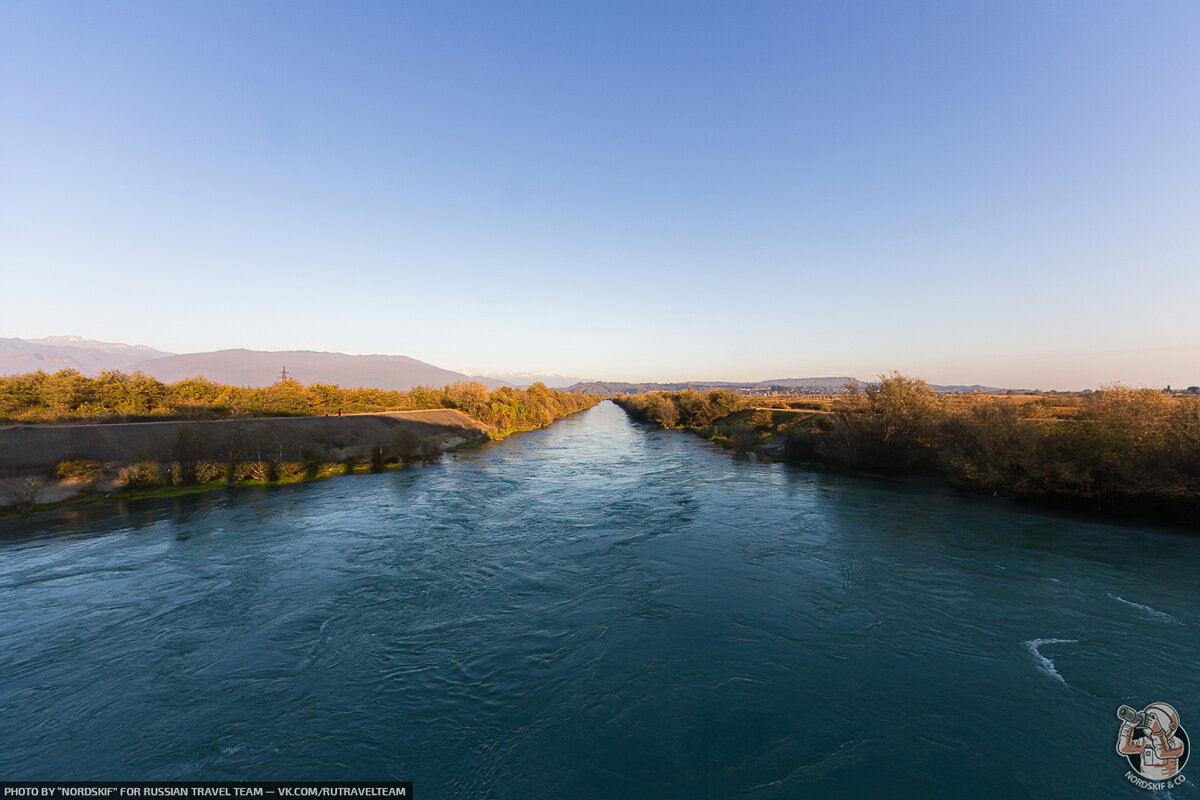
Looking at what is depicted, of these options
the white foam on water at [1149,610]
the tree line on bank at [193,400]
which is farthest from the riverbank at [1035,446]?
the tree line on bank at [193,400]

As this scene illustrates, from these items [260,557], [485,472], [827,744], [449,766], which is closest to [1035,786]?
[827,744]

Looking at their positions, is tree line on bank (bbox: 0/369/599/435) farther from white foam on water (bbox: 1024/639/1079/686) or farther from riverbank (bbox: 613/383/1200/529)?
white foam on water (bbox: 1024/639/1079/686)

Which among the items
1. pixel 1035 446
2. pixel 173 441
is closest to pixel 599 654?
pixel 1035 446

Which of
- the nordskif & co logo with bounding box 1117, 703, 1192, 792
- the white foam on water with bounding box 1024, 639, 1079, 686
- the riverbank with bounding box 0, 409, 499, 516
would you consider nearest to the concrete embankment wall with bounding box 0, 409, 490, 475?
the riverbank with bounding box 0, 409, 499, 516

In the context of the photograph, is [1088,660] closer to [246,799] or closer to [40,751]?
[246,799]

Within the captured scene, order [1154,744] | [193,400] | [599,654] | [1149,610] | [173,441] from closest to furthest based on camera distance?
[1154,744] → [599,654] → [1149,610] → [173,441] → [193,400]

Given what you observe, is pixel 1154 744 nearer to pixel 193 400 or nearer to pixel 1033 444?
pixel 1033 444
